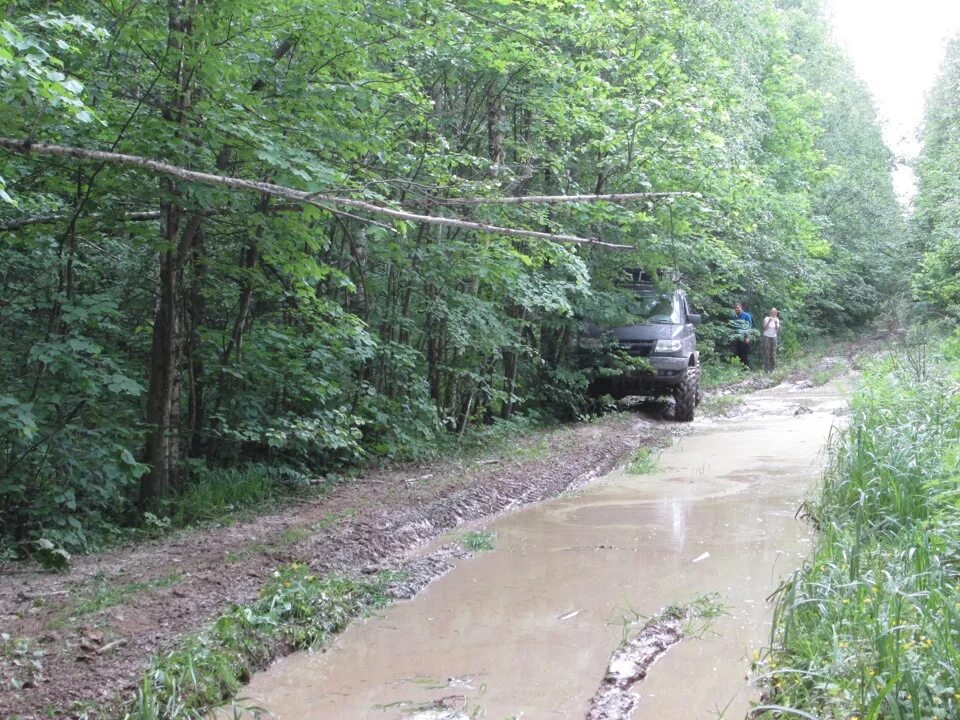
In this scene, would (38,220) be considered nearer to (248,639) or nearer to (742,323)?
(248,639)

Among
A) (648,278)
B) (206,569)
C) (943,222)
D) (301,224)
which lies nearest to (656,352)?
(648,278)

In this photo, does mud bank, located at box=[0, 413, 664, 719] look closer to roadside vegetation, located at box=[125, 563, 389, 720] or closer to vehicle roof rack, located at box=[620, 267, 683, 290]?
roadside vegetation, located at box=[125, 563, 389, 720]

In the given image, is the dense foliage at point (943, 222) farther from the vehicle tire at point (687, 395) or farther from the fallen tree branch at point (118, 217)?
the fallen tree branch at point (118, 217)

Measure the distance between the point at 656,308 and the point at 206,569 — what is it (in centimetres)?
993

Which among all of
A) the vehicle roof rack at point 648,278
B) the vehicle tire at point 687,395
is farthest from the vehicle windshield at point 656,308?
the vehicle tire at point 687,395

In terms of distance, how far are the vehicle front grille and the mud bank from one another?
381 cm

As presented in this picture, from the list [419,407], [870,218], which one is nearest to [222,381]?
[419,407]

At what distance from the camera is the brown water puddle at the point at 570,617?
4.37 meters

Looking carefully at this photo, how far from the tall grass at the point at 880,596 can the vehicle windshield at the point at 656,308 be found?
701 cm

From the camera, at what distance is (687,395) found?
14.2 meters

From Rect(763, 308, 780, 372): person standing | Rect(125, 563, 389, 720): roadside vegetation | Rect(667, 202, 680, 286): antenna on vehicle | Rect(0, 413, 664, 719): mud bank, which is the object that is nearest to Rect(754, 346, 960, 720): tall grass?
Rect(125, 563, 389, 720): roadside vegetation

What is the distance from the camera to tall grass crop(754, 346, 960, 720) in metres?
3.49

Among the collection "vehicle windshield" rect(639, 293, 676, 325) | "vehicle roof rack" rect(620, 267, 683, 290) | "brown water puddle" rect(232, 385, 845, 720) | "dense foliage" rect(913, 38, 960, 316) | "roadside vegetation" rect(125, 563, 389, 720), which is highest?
"dense foliage" rect(913, 38, 960, 316)

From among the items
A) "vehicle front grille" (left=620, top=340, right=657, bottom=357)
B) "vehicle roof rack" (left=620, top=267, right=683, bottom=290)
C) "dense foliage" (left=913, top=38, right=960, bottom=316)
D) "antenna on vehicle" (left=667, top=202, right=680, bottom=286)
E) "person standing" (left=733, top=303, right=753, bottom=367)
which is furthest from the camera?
"person standing" (left=733, top=303, right=753, bottom=367)
